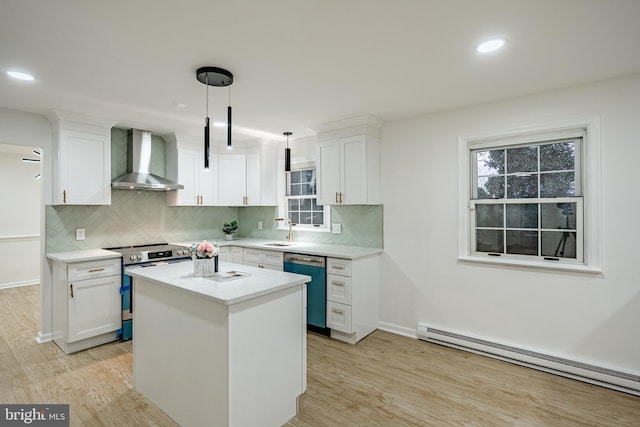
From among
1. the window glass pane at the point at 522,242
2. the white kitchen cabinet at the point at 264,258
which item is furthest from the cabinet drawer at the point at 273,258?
the window glass pane at the point at 522,242

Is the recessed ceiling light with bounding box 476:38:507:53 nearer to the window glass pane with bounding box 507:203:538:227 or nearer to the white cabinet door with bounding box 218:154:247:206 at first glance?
the window glass pane with bounding box 507:203:538:227

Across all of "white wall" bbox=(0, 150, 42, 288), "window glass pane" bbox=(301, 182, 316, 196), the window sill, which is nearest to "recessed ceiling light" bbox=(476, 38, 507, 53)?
the window sill

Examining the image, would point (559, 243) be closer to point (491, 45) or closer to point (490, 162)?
point (490, 162)

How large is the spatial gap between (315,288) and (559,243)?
2404mm

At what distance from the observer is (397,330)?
3684 mm

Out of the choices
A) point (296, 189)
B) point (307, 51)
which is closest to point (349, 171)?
point (296, 189)

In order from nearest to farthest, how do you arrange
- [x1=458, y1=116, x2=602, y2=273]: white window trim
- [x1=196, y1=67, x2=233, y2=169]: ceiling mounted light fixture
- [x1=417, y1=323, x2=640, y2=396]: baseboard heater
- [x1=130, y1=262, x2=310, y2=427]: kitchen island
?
1. [x1=130, y1=262, x2=310, y2=427]: kitchen island
2. [x1=196, y1=67, x2=233, y2=169]: ceiling mounted light fixture
3. [x1=417, y1=323, x2=640, y2=396]: baseboard heater
4. [x1=458, y1=116, x2=602, y2=273]: white window trim

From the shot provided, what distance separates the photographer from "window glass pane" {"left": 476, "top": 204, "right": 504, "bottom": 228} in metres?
3.15

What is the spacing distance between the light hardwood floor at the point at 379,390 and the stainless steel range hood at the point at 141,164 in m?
1.84

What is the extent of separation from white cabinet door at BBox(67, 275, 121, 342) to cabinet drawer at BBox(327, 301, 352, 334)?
227 cm

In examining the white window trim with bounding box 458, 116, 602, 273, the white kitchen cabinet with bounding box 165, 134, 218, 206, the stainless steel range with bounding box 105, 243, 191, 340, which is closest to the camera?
the white window trim with bounding box 458, 116, 602, 273

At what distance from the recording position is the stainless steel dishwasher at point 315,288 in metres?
3.59

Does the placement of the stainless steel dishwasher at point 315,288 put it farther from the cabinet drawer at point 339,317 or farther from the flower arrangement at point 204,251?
the flower arrangement at point 204,251

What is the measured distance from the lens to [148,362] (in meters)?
2.39
